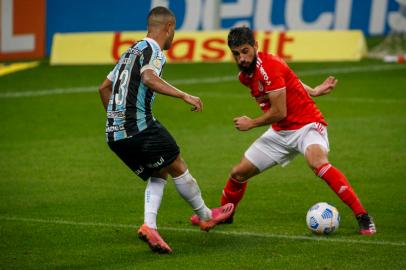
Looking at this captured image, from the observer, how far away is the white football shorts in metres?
8.84

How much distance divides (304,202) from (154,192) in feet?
7.79

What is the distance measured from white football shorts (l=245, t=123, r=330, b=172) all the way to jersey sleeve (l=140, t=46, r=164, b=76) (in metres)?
1.48

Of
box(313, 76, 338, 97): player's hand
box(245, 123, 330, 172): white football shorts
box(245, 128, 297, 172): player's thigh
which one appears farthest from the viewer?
box(313, 76, 338, 97): player's hand

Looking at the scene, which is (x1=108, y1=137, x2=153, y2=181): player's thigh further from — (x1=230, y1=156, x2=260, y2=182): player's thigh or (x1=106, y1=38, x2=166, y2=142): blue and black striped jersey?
(x1=230, y1=156, x2=260, y2=182): player's thigh

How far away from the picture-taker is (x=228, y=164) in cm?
1257

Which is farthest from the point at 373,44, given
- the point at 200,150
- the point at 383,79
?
the point at 200,150

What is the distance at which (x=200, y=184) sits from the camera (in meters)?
11.4

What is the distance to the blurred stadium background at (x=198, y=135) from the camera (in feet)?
27.2

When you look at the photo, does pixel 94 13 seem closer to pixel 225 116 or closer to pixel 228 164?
pixel 225 116

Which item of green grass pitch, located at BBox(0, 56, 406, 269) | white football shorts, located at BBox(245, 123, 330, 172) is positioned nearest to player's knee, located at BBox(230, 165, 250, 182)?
white football shorts, located at BBox(245, 123, 330, 172)

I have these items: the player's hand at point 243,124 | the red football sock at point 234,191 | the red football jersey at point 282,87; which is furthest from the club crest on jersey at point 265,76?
the red football sock at point 234,191

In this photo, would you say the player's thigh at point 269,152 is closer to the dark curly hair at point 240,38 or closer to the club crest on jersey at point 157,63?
the dark curly hair at point 240,38

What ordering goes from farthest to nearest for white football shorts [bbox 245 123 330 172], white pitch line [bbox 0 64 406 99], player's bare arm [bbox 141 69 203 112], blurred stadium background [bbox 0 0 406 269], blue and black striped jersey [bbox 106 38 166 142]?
1. white pitch line [bbox 0 64 406 99]
2. white football shorts [bbox 245 123 330 172]
3. blurred stadium background [bbox 0 0 406 269]
4. blue and black striped jersey [bbox 106 38 166 142]
5. player's bare arm [bbox 141 69 203 112]

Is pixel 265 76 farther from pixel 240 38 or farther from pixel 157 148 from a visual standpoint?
pixel 157 148
